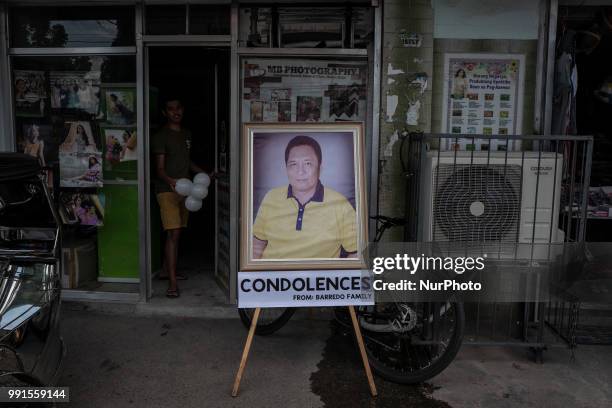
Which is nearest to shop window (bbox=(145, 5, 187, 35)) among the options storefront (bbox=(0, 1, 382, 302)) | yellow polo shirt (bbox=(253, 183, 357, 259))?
storefront (bbox=(0, 1, 382, 302))

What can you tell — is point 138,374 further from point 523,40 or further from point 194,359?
point 523,40

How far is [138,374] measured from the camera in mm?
3977

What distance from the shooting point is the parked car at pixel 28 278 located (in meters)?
2.88

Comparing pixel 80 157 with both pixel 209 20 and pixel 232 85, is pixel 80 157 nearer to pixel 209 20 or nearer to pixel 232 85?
pixel 232 85

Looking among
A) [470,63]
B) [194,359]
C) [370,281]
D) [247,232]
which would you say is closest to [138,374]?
[194,359]

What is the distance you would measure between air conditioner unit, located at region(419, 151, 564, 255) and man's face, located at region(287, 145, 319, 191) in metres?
0.96

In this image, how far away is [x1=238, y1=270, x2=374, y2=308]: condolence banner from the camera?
11.6 ft

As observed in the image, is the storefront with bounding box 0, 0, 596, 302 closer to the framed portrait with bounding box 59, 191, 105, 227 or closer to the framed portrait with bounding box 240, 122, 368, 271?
the framed portrait with bounding box 59, 191, 105, 227

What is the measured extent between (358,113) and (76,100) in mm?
2774

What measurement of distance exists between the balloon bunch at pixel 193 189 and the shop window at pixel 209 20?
4.49 feet

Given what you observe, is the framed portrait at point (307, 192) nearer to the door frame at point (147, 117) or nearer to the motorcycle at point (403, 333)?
the motorcycle at point (403, 333)

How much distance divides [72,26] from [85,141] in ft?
3.68

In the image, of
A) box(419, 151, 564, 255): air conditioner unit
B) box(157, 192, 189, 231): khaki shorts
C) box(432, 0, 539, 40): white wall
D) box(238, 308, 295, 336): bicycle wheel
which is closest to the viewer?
box(419, 151, 564, 255): air conditioner unit

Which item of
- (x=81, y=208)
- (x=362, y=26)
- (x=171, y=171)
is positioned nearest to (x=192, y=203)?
(x=171, y=171)
